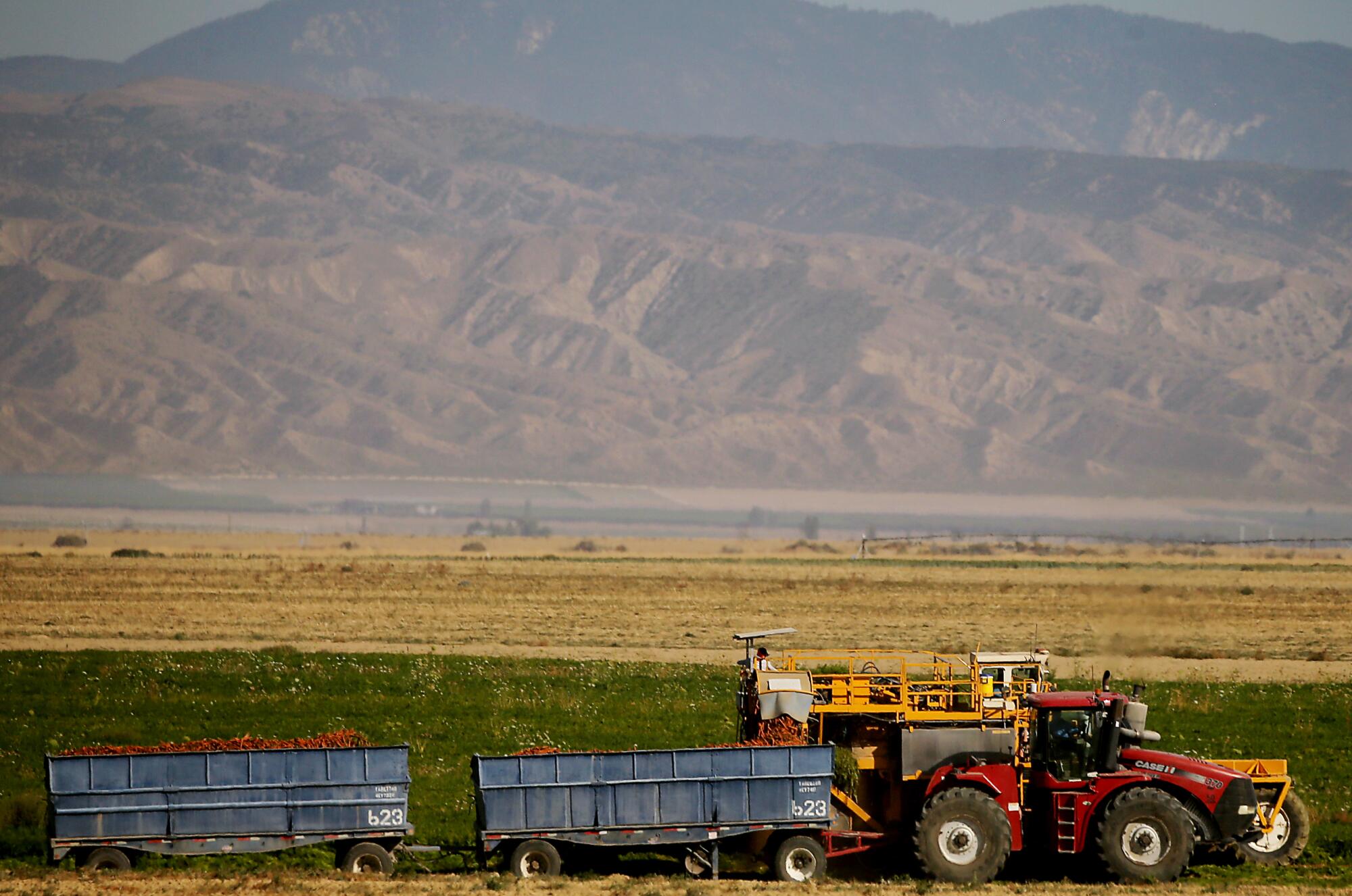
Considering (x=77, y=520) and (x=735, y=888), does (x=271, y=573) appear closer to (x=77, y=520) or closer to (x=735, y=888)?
(x=735, y=888)

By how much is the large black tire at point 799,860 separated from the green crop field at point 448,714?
4.10 meters

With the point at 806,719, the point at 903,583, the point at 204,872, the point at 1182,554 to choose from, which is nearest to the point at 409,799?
the point at 204,872

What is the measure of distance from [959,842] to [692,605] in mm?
48398

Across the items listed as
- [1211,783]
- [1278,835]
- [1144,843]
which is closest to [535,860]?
[1144,843]

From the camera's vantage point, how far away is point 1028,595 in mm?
74562

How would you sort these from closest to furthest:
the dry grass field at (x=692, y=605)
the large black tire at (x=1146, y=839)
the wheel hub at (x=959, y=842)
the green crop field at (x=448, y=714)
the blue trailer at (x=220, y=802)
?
1. the blue trailer at (x=220, y=802)
2. the wheel hub at (x=959, y=842)
3. the large black tire at (x=1146, y=839)
4. the green crop field at (x=448, y=714)
5. the dry grass field at (x=692, y=605)

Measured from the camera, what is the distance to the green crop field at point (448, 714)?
81.7 feet

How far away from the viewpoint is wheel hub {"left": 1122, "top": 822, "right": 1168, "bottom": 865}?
21.1 meters

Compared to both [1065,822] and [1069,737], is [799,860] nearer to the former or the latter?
[1065,822]

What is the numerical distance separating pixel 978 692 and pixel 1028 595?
53830 millimetres

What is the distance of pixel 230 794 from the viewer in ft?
68.7

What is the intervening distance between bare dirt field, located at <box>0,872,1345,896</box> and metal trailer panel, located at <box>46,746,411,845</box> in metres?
0.57

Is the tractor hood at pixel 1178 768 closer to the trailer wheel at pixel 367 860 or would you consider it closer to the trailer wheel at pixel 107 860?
the trailer wheel at pixel 367 860

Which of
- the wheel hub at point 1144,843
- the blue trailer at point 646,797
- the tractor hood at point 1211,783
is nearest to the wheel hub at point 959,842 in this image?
the blue trailer at point 646,797
